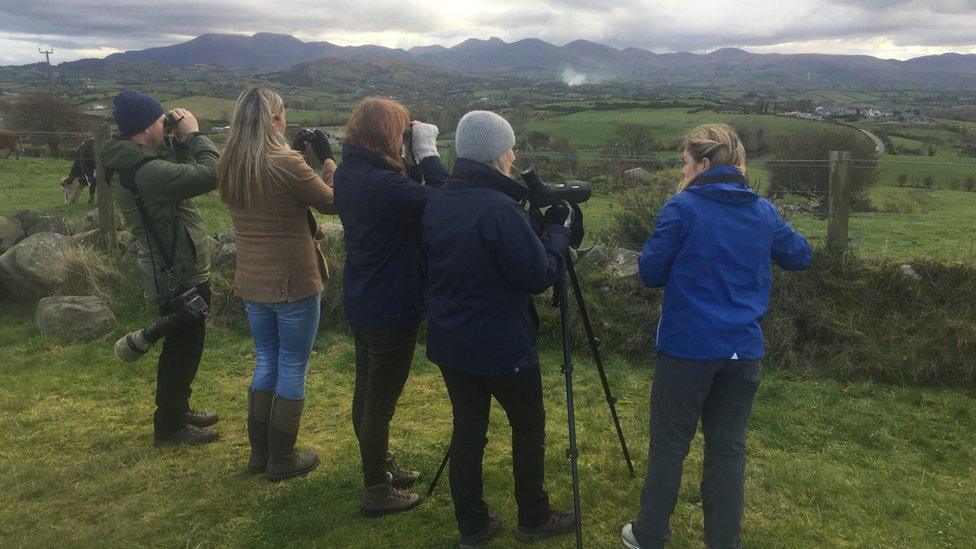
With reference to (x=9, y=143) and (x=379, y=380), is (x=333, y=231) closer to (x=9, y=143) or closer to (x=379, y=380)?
(x=379, y=380)

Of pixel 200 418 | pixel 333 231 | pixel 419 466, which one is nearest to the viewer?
pixel 419 466

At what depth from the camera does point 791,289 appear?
6004 millimetres

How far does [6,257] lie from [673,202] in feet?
25.4

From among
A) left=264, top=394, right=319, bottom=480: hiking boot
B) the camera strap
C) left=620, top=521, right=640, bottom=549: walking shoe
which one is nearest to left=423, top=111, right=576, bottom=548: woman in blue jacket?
left=620, top=521, right=640, bottom=549: walking shoe

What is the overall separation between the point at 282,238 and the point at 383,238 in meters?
0.72

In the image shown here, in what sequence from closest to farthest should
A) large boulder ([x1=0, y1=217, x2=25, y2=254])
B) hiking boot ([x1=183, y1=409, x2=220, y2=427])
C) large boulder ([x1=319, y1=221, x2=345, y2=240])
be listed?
1. hiking boot ([x1=183, y1=409, x2=220, y2=427])
2. large boulder ([x1=319, y1=221, x2=345, y2=240])
3. large boulder ([x1=0, y1=217, x2=25, y2=254])

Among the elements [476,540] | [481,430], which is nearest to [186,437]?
[476,540]

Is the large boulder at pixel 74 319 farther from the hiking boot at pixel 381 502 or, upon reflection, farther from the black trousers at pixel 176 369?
the hiking boot at pixel 381 502

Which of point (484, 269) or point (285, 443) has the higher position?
point (484, 269)

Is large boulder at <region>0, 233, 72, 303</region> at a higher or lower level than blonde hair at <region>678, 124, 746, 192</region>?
lower

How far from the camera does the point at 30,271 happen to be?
702cm

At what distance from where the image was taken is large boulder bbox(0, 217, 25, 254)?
812 cm

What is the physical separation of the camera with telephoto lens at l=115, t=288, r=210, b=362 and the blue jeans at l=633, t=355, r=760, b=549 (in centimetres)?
270

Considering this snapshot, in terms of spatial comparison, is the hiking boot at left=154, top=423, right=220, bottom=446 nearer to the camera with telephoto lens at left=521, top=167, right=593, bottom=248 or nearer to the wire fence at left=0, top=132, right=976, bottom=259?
the wire fence at left=0, top=132, right=976, bottom=259
